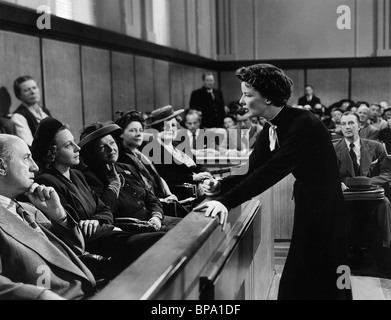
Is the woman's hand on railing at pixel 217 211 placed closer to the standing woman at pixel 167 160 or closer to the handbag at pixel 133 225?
the handbag at pixel 133 225

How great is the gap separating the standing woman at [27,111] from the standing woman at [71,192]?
1.73 m

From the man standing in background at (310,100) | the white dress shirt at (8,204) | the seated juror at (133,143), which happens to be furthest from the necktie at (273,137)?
the man standing in background at (310,100)

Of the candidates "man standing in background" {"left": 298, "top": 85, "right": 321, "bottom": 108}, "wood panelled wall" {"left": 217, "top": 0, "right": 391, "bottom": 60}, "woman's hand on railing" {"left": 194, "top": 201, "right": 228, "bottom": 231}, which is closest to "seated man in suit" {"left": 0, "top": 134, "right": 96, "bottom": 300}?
"woman's hand on railing" {"left": 194, "top": 201, "right": 228, "bottom": 231}

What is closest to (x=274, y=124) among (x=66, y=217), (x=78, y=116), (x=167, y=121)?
(x=66, y=217)

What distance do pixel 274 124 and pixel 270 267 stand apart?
6.66 feet

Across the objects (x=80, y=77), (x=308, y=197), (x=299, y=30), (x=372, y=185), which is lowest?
(x=372, y=185)

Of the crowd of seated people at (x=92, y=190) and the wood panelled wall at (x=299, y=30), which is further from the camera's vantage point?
the wood panelled wall at (x=299, y=30)

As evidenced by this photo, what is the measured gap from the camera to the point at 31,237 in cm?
203

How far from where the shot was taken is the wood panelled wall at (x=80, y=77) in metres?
5.22

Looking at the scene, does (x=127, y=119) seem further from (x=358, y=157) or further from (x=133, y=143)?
(x=358, y=157)

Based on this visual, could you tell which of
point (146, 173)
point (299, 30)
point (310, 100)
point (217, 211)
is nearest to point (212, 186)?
point (217, 211)

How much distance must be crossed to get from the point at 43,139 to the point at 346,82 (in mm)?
11395

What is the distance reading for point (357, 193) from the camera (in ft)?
14.3
